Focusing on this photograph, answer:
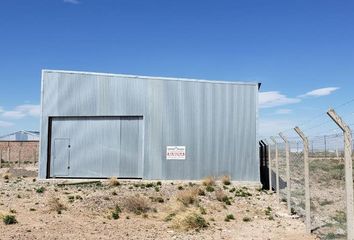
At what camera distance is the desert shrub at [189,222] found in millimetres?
11898

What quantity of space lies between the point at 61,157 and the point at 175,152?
6.89 m

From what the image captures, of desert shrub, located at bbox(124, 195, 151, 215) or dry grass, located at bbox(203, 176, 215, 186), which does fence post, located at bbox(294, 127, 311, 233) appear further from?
dry grass, located at bbox(203, 176, 215, 186)

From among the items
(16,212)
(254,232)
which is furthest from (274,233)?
(16,212)

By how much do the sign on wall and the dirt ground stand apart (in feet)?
15.7

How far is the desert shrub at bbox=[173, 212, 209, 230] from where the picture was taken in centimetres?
1190

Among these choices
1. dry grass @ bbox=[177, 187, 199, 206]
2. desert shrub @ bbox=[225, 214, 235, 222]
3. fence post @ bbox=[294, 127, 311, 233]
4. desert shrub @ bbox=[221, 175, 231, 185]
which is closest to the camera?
fence post @ bbox=[294, 127, 311, 233]

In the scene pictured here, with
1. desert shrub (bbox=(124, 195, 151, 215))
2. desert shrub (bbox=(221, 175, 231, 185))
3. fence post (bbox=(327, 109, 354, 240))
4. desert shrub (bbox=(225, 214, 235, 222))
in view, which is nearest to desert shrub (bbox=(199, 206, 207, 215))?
desert shrub (bbox=(225, 214, 235, 222))

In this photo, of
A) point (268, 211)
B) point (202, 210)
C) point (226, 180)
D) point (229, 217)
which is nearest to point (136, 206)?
point (202, 210)

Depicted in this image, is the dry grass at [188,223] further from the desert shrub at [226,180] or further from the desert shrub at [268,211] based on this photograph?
the desert shrub at [226,180]

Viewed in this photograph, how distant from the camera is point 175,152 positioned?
25.8m

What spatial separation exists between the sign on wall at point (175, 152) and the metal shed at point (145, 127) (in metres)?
0.06

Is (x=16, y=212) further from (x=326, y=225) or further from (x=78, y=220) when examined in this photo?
(x=326, y=225)

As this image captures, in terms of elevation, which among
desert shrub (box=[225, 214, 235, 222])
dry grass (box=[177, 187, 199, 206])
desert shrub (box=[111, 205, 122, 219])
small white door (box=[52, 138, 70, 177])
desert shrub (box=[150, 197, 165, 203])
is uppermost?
small white door (box=[52, 138, 70, 177])

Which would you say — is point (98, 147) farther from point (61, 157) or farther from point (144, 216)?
point (144, 216)
